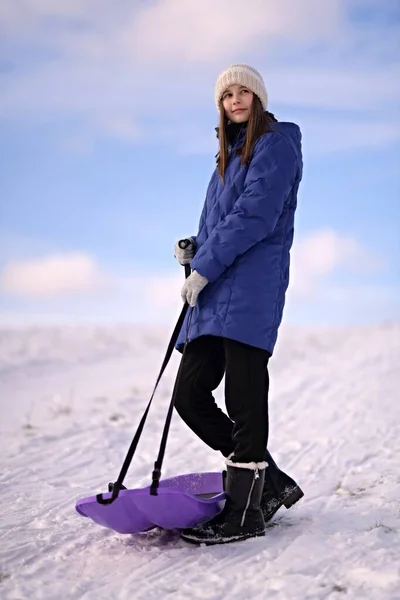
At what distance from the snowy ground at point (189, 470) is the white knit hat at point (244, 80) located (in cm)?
244

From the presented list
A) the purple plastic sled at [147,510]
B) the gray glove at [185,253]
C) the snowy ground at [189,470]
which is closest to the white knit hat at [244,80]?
the gray glove at [185,253]

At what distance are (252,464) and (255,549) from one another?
1.42ft

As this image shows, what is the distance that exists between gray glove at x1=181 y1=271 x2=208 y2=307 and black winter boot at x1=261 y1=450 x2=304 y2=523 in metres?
1.02

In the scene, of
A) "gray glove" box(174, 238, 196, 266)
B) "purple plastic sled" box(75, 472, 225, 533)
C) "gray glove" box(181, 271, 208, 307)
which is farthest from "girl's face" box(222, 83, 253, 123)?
"purple plastic sled" box(75, 472, 225, 533)

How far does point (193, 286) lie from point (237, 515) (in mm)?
1245

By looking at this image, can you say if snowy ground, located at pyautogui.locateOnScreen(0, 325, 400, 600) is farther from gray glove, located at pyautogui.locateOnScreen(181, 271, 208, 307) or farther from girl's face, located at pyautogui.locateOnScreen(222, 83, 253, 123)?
girl's face, located at pyautogui.locateOnScreen(222, 83, 253, 123)

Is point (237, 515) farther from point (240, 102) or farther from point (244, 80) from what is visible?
point (244, 80)

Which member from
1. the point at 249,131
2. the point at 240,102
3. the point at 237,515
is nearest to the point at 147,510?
the point at 237,515

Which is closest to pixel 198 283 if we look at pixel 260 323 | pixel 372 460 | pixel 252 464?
pixel 260 323

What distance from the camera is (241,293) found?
3.69 m

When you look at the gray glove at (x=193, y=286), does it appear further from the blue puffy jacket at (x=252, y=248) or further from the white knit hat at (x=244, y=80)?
the white knit hat at (x=244, y=80)

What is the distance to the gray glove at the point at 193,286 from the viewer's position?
369cm

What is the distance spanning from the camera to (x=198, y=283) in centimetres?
369

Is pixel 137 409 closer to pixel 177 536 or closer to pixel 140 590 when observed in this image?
pixel 177 536
